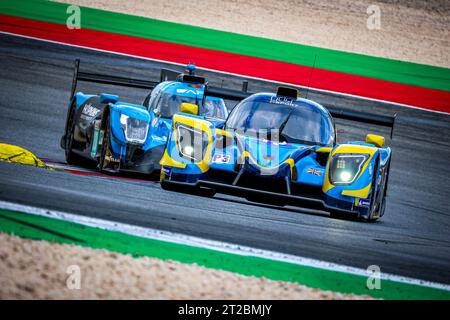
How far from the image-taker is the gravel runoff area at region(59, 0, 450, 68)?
87.7ft

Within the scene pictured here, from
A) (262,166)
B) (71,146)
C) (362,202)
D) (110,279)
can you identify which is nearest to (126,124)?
(71,146)

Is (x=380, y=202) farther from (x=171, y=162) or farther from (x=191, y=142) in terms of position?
(x=171, y=162)

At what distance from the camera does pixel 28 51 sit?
19766 mm

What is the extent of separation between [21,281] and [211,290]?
3.69ft

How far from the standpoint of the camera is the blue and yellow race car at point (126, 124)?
9.73 meters

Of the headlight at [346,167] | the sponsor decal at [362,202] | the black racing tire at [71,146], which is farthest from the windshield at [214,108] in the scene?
the sponsor decal at [362,202]

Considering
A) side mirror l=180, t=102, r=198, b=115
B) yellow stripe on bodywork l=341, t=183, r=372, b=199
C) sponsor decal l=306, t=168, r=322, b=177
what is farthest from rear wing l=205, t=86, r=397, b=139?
yellow stripe on bodywork l=341, t=183, r=372, b=199

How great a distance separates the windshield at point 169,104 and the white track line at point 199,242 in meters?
5.11

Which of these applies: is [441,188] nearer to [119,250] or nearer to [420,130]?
[420,130]

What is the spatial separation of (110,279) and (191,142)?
363 centimetres

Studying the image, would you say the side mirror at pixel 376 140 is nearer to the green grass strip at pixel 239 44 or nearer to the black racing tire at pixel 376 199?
the black racing tire at pixel 376 199

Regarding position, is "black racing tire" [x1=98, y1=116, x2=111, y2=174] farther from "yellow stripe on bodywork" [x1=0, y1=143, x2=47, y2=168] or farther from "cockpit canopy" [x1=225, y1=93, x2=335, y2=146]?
"cockpit canopy" [x1=225, y1=93, x2=335, y2=146]

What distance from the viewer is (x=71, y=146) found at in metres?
11.0

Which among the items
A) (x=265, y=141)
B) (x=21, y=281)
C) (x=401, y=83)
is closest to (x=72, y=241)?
(x=21, y=281)
